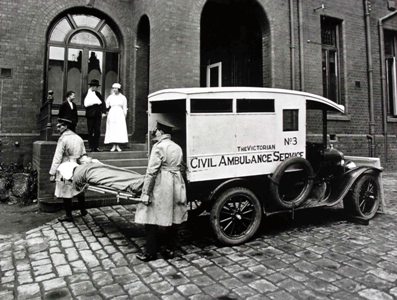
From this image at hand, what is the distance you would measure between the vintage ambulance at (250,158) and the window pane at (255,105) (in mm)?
16

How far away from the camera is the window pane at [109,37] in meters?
11.1

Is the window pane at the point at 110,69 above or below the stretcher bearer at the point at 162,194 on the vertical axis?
above

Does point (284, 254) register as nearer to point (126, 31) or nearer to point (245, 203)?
point (245, 203)

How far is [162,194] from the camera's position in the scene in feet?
13.5

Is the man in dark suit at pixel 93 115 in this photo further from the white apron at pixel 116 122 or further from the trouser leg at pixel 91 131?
the white apron at pixel 116 122

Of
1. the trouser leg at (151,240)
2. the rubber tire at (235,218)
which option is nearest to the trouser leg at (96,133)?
the trouser leg at (151,240)

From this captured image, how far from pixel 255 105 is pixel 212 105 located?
76 cm

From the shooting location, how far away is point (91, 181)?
4934mm

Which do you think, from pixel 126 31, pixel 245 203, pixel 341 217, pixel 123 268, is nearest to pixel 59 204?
pixel 123 268

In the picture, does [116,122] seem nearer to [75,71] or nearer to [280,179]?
[75,71]

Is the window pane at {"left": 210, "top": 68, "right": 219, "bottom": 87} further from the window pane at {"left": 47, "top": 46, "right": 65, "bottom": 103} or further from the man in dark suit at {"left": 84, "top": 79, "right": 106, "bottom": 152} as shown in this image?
the window pane at {"left": 47, "top": 46, "right": 65, "bottom": 103}

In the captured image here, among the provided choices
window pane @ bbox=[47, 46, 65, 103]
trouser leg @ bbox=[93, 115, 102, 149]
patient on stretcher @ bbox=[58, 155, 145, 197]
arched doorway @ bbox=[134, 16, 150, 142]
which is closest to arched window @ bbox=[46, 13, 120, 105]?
window pane @ bbox=[47, 46, 65, 103]

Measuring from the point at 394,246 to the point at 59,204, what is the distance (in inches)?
245

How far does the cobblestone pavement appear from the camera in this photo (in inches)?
133
